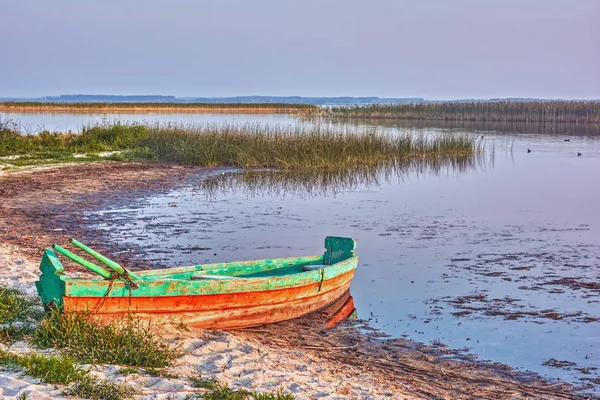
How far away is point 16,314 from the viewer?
5953mm

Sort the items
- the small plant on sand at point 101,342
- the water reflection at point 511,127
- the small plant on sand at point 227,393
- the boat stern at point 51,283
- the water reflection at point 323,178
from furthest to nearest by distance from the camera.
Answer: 1. the water reflection at point 511,127
2. the water reflection at point 323,178
3. the boat stern at point 51,283
4. the small plant on sand at point 101,342
5. the small plant on sand at point 227,393

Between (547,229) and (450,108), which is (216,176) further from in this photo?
(450,108)

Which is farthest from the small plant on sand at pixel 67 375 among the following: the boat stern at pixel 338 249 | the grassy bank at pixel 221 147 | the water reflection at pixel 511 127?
the water reflection at pixel 511 127

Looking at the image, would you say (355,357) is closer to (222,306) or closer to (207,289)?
(222,306)

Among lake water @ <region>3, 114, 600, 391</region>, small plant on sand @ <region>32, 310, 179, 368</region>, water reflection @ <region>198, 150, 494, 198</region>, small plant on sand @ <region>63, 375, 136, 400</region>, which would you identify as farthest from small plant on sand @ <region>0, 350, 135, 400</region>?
water reflection @ <region>198, 150, 494, 198</region>

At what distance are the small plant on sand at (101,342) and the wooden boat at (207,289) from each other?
0.56 feet

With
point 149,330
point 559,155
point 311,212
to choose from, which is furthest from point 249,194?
point 559,155

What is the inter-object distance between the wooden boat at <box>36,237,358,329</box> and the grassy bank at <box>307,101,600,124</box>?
43.1 metres

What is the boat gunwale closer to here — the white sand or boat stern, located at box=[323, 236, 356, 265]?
the white sand

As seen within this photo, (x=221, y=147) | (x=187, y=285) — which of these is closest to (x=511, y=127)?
(x=221, y=147)

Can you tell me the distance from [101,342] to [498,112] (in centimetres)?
4742

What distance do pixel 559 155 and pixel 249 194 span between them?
15.8 meters

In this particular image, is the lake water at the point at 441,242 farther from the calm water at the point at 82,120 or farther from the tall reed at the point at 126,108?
the tall reed at the point at 126,108

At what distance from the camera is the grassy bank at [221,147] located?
20.7 metres
